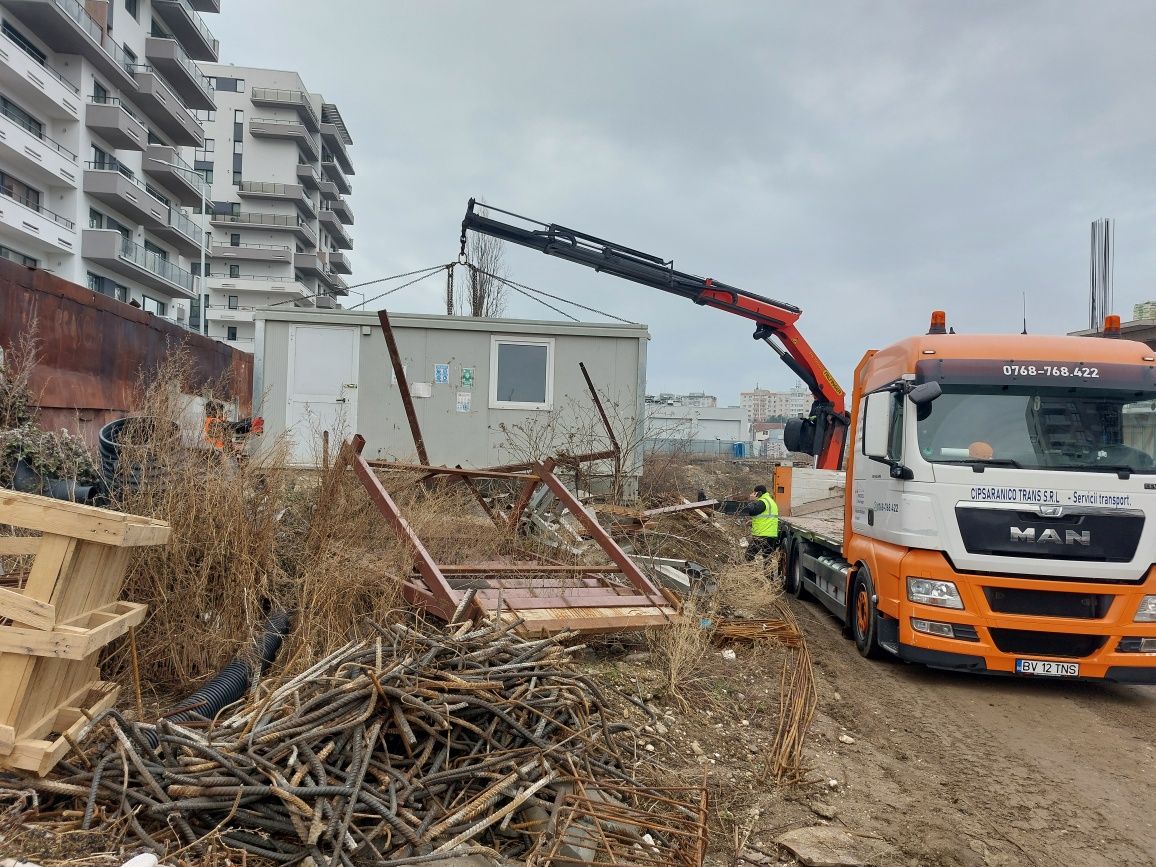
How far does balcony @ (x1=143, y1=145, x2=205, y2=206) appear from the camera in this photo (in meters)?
43.9

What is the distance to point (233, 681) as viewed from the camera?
4.28 metres

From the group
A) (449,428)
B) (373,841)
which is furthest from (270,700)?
(449,428)

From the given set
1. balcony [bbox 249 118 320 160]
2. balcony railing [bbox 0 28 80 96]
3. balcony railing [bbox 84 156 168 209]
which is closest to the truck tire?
balcony railing [bbox 0 28 80 96]

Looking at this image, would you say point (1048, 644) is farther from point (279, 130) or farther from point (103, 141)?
point (279, 130)

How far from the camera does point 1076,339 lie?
6574 mm

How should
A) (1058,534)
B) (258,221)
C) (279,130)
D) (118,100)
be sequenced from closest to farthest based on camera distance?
(1058,534) < (118,100) < (279,130) < (258,221)

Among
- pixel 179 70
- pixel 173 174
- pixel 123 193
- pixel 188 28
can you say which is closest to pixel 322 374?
pixel 123 193

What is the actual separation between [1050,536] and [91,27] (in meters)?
45.5

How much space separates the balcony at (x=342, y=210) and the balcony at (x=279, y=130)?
10268mm

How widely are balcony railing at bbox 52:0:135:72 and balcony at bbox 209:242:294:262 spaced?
28493 millimetres

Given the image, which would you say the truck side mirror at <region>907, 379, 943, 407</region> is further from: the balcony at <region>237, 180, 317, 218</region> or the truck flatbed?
the balcony at <region>237, 180, 317, 218</region>

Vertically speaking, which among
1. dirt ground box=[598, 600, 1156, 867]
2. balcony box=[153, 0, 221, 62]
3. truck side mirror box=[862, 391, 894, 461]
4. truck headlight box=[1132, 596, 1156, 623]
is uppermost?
balcony box=[153, 0, 221, 62]

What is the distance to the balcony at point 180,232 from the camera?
4488 cm

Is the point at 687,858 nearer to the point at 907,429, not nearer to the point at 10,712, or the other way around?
the point at 10,712
